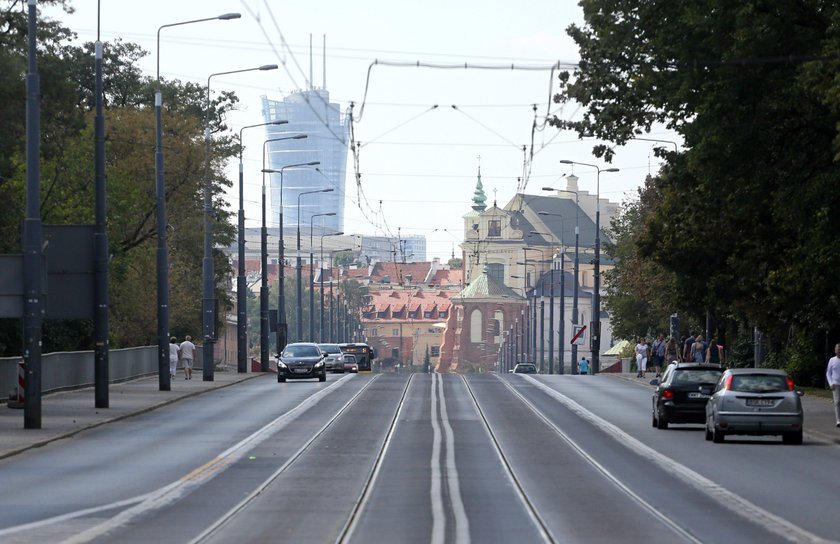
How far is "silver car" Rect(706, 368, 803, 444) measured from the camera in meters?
29.6

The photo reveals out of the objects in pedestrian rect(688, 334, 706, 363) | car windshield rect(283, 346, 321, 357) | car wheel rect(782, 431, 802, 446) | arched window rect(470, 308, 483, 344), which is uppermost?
pedestrian rect(688, 334, 706, 363)

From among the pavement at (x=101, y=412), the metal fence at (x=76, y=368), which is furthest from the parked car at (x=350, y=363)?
the pavement at (x=101, y=412)

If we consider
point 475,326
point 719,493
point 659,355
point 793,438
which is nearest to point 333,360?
point 659,355

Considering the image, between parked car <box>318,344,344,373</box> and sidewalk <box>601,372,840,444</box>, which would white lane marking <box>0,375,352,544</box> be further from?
parked car <box>318,344,344,373</box>

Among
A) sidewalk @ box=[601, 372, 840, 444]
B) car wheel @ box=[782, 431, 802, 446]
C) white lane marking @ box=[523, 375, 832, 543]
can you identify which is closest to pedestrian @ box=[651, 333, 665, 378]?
sidewalk @ box=[601, 372, 840, 444]

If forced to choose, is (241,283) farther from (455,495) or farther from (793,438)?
(455,495)

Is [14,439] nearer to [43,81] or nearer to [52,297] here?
[52,297]

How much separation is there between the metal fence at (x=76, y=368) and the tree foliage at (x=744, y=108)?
15304 mm

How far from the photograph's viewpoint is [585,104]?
40.6m

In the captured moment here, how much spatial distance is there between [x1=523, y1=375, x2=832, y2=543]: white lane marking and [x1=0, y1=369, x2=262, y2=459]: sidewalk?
10.4 meters

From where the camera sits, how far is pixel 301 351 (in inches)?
2512

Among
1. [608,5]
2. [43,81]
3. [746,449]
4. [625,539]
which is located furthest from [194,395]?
[625,539]

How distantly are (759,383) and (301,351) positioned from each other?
117ft

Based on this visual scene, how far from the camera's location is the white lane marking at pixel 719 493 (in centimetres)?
1562
